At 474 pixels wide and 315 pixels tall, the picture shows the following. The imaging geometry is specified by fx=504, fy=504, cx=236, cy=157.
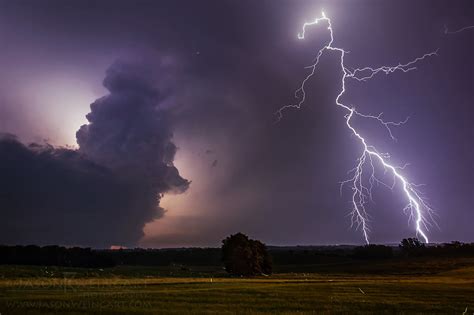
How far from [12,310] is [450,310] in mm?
22232

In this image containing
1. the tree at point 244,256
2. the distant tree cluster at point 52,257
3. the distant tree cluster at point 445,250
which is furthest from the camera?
the distant tree cluster at point 445,250

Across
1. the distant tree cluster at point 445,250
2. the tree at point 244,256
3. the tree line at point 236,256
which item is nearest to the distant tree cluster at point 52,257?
the tree line at point 236,256

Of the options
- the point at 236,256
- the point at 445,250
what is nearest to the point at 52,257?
the point at 236,256

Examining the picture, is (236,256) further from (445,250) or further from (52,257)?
(445,250)

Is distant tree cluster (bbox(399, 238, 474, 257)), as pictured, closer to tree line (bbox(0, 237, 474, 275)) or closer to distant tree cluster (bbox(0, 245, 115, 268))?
tree line (bbox(0, 237, 474, 275))

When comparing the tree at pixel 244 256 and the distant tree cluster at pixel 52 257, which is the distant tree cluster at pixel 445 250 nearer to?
the tree at pixel 244 256

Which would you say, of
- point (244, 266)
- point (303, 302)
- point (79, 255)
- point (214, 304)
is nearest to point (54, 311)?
point (214, 304)

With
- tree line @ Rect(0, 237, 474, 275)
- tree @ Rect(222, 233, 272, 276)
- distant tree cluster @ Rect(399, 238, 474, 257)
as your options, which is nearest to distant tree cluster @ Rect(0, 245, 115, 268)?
tree line @ Rect(0, 237, 474, 275)

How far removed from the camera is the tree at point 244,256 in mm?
84062

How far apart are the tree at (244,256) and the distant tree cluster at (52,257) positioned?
1400 inches

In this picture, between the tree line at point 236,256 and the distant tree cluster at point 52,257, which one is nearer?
the tree line at point 236,256

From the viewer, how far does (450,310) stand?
2702cm

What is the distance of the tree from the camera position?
276ft

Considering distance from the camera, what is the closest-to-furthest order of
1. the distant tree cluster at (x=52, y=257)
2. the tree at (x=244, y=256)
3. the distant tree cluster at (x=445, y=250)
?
1. the tree at (x=244, y=256)
2. the distant tree cluster at (x=52, y=257)
3. the distant tree cluster at (x=445, y=250)
